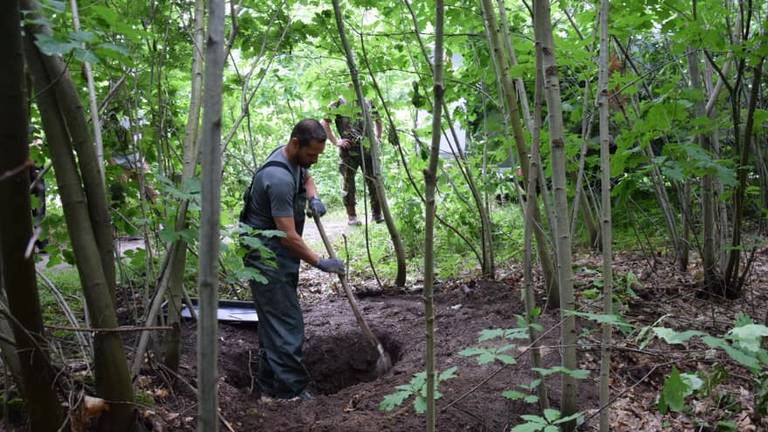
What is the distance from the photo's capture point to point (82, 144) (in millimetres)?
1982

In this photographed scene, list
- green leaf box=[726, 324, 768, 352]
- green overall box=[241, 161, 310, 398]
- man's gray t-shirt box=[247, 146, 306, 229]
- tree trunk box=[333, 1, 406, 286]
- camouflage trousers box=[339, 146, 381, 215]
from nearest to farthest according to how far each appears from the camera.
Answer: green leaf box=[726, 324, 768, 352] < man's gray t-shirt box=[247, 146, 306, 229] < green overall box=[241, 161, 310, 398] < tree trunk box=[333, 1, 406, 286] < camouflage trousers box=[339, 146, 381, 215]

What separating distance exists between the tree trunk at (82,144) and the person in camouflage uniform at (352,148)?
3298 mm

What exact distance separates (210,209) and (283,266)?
296 cm

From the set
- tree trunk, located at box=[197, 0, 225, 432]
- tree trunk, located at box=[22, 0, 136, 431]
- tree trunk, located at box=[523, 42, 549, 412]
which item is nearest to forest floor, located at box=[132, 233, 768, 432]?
tree trunk, located at box=[523, 42, 549, 412]

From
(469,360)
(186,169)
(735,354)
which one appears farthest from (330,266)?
(735,354)

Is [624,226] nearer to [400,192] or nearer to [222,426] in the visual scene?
[400,192]

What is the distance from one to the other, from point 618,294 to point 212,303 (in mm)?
3699

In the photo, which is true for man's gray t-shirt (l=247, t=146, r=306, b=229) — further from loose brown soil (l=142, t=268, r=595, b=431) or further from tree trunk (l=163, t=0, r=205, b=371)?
loose brown soil (l=142, t=268, r=595, b=431)

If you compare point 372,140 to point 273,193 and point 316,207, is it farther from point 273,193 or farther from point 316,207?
point 273,193

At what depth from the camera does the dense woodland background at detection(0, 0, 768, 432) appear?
67.9 inches

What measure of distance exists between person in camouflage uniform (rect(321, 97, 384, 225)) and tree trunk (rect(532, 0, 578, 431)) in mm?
3177

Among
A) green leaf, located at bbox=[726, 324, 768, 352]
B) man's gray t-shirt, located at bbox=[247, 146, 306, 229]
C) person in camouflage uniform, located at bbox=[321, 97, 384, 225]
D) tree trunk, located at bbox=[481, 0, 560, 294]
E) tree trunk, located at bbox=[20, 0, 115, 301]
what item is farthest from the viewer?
person in camouflage uniform, located at bbox=[321, 97, 384, 225]

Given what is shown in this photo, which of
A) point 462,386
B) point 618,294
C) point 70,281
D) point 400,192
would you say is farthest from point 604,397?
point 400,192

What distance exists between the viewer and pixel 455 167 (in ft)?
21.0
